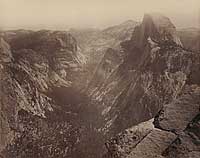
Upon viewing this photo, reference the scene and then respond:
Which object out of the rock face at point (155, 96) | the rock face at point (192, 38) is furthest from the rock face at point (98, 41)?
the rock face at point (192, 38)

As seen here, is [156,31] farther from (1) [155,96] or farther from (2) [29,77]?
(2) [29,77]

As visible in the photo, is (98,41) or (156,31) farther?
(98,41)

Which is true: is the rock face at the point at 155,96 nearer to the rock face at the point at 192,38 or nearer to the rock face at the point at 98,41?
the rock face at the point at 192,38

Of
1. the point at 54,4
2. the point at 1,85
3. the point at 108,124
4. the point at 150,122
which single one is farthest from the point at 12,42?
the point at 150,122

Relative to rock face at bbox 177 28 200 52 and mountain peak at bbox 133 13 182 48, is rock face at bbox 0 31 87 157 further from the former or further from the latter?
rock face at bbox 177 28 200 52

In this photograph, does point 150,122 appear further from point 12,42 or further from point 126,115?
point 12,42

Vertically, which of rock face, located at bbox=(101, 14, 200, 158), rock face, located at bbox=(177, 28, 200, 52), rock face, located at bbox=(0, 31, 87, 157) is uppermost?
rock face, located at bbox=(177, 28, 200, 52)

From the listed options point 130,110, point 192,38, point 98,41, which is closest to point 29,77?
point 98,41

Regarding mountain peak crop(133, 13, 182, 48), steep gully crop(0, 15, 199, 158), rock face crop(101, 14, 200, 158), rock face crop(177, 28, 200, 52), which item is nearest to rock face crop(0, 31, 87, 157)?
steep gully crop(0, 15, 199, 158)
